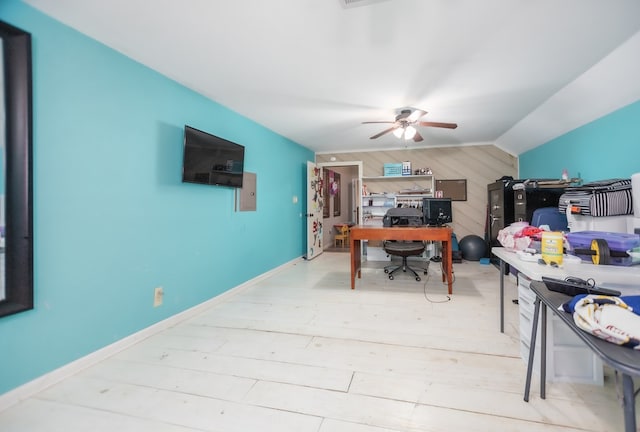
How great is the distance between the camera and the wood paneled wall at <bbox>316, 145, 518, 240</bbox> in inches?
207

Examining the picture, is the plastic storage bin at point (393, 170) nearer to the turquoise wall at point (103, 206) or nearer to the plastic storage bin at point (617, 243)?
the turquoise wall at point (103, 206)

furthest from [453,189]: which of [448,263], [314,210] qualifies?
[314,210]

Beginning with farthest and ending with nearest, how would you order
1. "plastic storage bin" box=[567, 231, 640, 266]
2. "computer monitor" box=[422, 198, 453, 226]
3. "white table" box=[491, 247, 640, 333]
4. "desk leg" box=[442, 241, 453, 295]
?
1. "computer monitor" box=[422, 198, 453, 226]
2. "desk leg" box=[442, 241, 453, 295]
3. "plastic storage bin" box=[567, 231, 640, 266]
4. "white table" box=[491, 247, 640, 333]

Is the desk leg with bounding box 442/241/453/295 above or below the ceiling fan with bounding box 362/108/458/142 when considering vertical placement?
below

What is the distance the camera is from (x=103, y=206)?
1953 millimetres

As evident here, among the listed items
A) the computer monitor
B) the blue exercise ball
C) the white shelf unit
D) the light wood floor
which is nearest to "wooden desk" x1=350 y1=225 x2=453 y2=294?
the computer monitor

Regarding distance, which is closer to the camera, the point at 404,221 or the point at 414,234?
the point at 414,234

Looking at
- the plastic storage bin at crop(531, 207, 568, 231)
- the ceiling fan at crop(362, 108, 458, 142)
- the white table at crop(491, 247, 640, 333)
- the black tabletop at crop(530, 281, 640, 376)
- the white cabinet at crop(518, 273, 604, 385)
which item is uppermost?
the ceiling fan at crop(362, 108, 458, 142)

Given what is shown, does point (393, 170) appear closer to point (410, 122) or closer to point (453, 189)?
point (453, 189)

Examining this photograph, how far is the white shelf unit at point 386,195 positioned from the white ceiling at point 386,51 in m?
2.18

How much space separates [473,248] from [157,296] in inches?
196

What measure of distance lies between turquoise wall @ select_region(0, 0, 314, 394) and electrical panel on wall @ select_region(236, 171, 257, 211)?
41cm

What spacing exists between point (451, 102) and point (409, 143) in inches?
82.5

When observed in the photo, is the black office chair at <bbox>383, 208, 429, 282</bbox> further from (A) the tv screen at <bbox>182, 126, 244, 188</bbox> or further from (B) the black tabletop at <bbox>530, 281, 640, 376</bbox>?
(B) the black tabletop at <bbox>530, 281, 640, 376</bbox>
